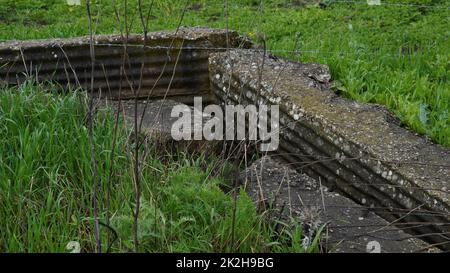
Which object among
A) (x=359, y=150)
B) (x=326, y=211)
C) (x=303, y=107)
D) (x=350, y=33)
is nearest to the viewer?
(x=326, y=211)

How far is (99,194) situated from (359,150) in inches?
45.1

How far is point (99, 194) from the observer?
374 cm

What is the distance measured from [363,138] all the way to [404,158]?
228mm

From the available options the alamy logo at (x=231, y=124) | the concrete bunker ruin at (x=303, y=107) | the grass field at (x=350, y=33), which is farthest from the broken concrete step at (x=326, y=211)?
the grass field at (x=350, y=33)

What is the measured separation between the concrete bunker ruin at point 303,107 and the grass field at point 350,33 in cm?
24

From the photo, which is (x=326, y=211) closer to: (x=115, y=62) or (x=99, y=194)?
(x=99, y=194)

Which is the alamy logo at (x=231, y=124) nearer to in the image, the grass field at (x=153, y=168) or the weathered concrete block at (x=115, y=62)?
the grass field at (x=153, y=168)

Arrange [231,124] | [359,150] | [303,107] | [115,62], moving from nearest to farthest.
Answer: [359,150]
[303,107]
[231,124]
[115,62]

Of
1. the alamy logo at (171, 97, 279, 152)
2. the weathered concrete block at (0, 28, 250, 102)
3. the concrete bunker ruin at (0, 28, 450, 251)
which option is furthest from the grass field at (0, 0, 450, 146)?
the alamy logo at (171, 97, 279, 152)

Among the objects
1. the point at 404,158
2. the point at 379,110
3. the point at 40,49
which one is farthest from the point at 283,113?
the point at 40,49

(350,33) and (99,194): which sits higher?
(350,33)

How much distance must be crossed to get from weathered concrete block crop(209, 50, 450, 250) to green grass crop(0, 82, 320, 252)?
0.39 meters

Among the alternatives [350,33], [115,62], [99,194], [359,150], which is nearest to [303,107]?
[359,150]
